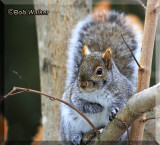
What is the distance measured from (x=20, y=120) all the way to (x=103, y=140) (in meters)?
1.91

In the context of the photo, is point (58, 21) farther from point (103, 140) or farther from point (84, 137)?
point (103, 140)

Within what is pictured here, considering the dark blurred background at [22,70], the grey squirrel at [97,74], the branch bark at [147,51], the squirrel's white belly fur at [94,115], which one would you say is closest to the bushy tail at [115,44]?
the grey squirrel at [97,74]

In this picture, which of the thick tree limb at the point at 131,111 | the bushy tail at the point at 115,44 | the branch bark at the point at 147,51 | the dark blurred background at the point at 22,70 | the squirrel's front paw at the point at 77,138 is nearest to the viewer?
the thick tree limb at the point at 131,111

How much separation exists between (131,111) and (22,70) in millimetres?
2212

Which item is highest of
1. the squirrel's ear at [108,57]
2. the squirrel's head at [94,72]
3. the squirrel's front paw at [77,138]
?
the squirrel's ear at [108,57]

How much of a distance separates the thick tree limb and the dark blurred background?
174 cm

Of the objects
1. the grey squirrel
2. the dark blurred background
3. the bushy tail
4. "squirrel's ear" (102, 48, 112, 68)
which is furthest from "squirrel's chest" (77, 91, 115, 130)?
the dark blurred background

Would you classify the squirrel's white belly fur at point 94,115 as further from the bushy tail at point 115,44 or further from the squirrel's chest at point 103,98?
the bushy tail at point 115,44

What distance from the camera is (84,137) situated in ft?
5.13

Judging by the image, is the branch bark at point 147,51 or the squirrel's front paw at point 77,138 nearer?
the branch bark at point 147,51

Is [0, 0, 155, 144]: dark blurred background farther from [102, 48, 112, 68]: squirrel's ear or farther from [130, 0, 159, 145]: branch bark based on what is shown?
[130, 0, 159, 145]: branch bark

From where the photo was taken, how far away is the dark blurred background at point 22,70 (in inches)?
112

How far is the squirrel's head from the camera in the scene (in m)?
1.30

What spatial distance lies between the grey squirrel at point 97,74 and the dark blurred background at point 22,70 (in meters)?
1.17
